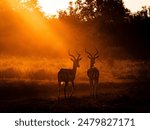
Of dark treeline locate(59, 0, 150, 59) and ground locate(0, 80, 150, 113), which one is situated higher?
dark treeline locate(59, 0, 150, 59)

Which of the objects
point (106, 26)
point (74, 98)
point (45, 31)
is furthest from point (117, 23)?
point (74, 98)

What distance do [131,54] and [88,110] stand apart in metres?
32.8

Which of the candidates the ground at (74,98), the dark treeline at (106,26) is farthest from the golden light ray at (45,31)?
the ground at (74,98)

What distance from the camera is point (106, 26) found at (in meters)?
58.8

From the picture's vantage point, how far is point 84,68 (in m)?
33.1

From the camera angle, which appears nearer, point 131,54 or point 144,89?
point 144,89

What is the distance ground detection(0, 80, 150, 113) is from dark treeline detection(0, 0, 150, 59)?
24.1 meters

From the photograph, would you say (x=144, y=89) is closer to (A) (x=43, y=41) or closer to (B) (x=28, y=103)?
(B) (x=28, y=103)

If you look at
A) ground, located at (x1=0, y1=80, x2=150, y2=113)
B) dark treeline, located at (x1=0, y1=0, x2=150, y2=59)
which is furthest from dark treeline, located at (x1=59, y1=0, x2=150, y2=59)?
ground, located at (x1=0, y1=80, x2=150, y2=113)

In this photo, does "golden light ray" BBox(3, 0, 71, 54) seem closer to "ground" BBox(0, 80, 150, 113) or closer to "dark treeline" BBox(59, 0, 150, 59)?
"dark treeline" BBox(59, 0, 150, 59)

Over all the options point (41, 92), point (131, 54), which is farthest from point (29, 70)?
point (131, 54)

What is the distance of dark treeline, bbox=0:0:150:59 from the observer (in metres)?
53.8

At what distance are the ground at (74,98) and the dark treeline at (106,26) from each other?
24100 mm

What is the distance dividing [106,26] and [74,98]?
127ft
